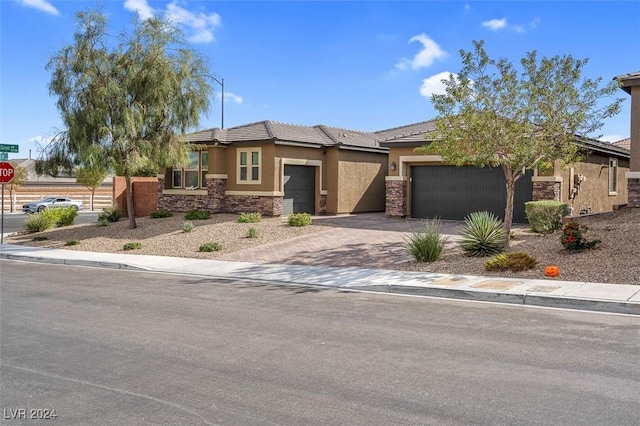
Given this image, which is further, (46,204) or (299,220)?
(46,204)

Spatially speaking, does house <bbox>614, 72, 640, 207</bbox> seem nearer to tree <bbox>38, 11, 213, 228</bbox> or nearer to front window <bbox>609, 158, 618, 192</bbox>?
front window <bbox>609, 158, 618, 192</bbox>

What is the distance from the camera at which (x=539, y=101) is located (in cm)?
1473

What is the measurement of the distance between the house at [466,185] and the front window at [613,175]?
83 centimetres

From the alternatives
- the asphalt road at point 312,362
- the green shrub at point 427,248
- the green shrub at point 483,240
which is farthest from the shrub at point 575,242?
the asphalt road at point 312,362

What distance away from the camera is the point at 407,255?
16.2 metres

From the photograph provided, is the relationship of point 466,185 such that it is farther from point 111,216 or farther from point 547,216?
point 111,216

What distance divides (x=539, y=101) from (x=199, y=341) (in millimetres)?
11081

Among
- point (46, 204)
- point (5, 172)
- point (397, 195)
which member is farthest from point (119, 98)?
point (46, 204)

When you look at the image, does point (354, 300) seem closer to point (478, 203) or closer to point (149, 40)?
point (478, 203)

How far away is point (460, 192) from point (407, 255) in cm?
851

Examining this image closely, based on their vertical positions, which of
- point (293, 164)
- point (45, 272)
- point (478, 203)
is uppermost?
point (293, 164)

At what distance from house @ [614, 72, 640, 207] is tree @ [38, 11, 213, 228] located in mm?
16063

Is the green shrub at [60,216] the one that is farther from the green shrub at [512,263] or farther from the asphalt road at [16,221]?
the green shrub at [512,263]

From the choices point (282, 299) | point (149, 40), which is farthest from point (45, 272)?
point (149, 40)
